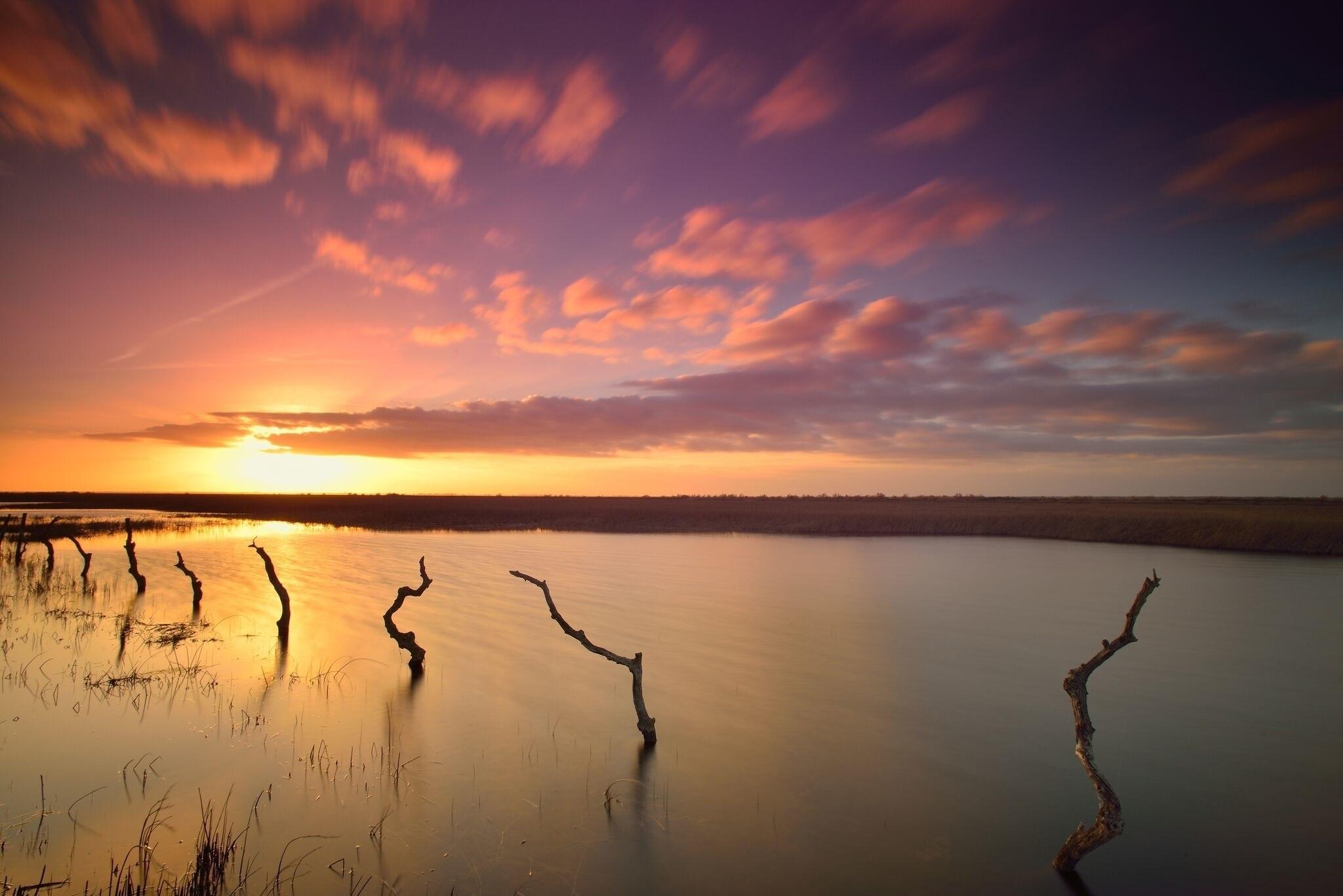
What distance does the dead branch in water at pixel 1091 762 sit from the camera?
263 inches

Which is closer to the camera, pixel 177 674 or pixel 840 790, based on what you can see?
pixel 840 790

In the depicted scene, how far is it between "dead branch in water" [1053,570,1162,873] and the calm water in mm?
519

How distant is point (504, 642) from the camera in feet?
60.4

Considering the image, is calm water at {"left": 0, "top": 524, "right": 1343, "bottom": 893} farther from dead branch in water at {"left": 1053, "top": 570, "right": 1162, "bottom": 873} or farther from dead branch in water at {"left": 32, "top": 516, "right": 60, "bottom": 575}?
dead branch in water at {"left": 32, "top": 516, "right": 60, "bottom": 575}

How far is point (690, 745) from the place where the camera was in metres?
11.2

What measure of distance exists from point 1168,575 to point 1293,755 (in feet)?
77.5

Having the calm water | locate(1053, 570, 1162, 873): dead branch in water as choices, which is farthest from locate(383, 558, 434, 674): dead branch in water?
locate(1053, 570, 1162, 873): dead branch in water

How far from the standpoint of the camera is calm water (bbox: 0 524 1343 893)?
7.52 m

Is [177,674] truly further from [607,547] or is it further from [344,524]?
Result: [344,524]

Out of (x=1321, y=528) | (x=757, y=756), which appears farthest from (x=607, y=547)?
(x=1321, y=528)

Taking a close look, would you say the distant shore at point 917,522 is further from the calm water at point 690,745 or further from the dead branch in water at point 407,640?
the dead branch in water at point 407,640

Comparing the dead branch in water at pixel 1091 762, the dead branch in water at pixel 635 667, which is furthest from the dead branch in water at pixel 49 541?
the dead branch in water at pixel 1091 762

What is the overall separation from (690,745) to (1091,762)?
247 inches

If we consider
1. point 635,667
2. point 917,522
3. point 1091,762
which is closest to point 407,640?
point 635,667
